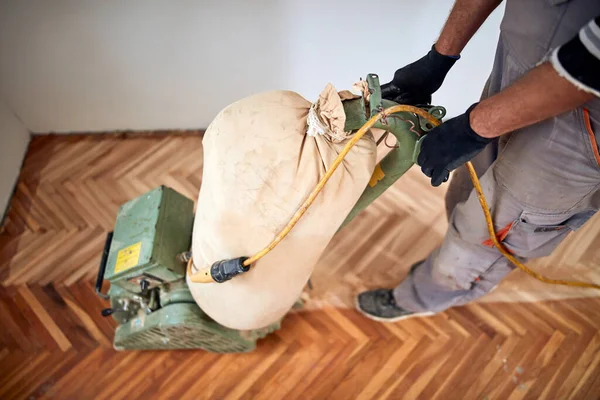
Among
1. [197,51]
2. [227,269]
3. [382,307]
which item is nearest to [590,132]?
[227,269]


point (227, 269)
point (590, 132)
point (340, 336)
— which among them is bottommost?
point (340, 336)

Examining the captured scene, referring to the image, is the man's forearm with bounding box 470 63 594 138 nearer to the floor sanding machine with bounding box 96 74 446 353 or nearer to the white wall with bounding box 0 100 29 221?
the floor sanding machine with bounding box 96 74 446 353

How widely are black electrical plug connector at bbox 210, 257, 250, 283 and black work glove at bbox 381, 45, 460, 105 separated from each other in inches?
16.6

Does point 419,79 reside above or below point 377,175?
above

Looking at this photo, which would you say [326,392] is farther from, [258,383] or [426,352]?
[426,352]

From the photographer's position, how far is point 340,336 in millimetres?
1282

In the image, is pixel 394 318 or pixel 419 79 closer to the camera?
pixel 419 79

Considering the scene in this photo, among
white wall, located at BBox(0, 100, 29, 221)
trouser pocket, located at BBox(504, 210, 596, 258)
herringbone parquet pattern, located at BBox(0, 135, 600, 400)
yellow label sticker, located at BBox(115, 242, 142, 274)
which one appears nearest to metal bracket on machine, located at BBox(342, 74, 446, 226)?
trouser pocket, located at BBox(504, 210, 596, 258)

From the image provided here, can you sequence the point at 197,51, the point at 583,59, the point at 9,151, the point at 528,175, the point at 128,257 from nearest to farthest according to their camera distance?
1. the point at 583,59
2. the point at 528,175
3. the point at 128,257
4. the point at 197,51
5. the point at 9,151

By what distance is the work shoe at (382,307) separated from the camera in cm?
127

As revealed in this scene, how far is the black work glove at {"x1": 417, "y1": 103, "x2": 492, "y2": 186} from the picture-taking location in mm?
686

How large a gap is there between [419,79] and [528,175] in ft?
0.88

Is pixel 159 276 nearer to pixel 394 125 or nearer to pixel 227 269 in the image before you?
pixel 227 269

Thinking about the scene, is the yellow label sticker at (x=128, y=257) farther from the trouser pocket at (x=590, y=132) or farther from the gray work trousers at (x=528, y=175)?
the trouser pocket at (x=590, y=132)
